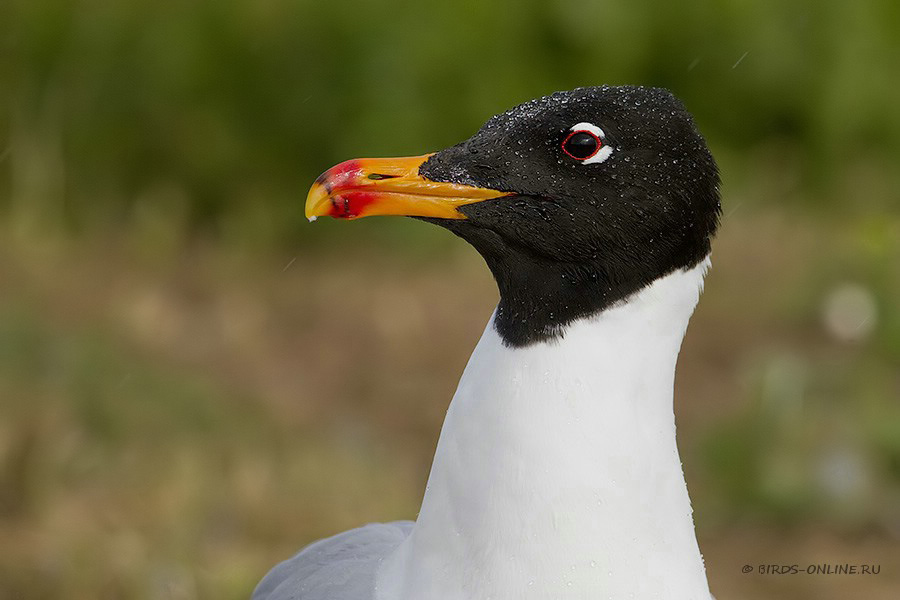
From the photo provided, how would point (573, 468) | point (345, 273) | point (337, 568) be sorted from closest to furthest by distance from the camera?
point (573, 468), point (337, 568), point (345, 273)

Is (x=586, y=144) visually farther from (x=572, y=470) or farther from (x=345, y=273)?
(x=345, y=273)

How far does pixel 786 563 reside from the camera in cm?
450

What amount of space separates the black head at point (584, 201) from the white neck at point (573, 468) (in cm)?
4

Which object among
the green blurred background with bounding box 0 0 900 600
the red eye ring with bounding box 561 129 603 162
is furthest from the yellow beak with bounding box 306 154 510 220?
the green blurred background with bounding box 0 0 900 600

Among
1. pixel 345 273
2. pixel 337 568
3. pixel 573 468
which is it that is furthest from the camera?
pixel 345 273

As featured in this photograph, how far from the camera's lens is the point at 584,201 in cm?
215

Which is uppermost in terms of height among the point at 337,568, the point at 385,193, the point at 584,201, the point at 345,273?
the point at 345,273

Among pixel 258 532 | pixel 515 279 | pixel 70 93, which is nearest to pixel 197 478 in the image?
pixel 258 532

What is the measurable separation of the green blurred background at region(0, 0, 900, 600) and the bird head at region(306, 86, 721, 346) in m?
1.99

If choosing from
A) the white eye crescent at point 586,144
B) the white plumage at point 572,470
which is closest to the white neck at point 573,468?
the white plumage at point 572,470

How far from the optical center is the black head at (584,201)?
83.3 inches

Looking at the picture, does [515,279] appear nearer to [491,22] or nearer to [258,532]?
[258,532]

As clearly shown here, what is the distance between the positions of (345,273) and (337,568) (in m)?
4.32

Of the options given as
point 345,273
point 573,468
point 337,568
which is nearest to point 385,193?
point 573,468
